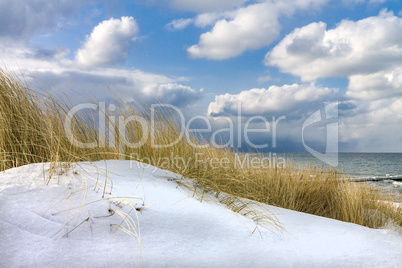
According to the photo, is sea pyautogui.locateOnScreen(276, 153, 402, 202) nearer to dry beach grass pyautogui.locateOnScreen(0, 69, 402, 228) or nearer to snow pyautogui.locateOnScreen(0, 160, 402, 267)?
dry beach grass pyautogui.locateOnScreen(0, 69, 402, 228)

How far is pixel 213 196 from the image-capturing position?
2828 millimetres

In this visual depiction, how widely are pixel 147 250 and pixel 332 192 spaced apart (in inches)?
131

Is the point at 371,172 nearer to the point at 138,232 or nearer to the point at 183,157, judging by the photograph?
the point at 183,157

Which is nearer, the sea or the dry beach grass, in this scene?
the dry beach grass

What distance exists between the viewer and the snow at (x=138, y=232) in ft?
5.60

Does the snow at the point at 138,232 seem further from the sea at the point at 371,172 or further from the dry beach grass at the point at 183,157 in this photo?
the sea at the point at 371,172

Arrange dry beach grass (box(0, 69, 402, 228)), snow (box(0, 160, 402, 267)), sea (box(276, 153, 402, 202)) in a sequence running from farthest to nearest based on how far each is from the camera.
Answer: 1. sea (box(276, 153, 402, 202))
2. dry beach grass (box(0, 69, 402, 228))
3. snow (box(0, 160, 402, 267))

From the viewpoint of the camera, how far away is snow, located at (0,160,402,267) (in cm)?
171

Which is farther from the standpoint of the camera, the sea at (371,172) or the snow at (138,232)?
the sea at (371,172)

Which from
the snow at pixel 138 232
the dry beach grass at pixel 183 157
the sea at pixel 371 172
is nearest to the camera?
the snow at pixel 138 232

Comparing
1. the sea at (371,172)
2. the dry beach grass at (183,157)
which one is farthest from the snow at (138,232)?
the sea at (371,172)

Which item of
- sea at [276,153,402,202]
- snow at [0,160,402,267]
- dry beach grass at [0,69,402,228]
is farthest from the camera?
sea at [276,153,402,202]

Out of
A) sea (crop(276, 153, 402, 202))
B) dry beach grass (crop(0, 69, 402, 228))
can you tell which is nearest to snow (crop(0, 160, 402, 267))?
dry beach grass (crop(0, 69, 402, 228))

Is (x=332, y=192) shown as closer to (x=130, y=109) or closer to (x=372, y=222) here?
(x=372, y=222)
